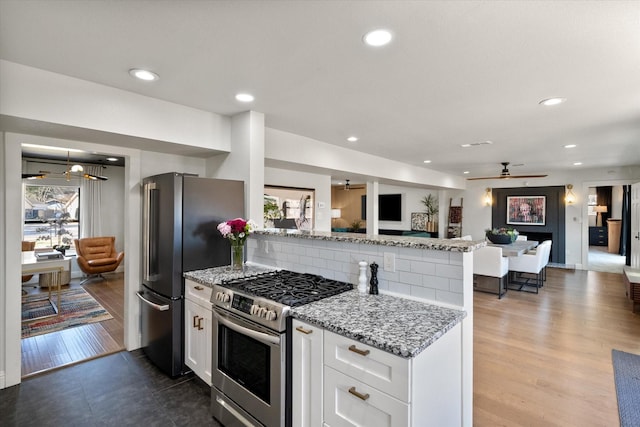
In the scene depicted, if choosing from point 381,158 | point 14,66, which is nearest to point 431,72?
point 14,66

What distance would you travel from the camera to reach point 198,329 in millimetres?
2518

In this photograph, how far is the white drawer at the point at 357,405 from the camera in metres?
1.32

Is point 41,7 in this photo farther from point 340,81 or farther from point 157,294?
point 157,294

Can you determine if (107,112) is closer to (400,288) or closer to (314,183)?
(400,288)

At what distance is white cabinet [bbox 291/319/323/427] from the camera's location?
1.61 metres

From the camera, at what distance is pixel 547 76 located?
2314 mm

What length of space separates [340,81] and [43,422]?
10.5 feet

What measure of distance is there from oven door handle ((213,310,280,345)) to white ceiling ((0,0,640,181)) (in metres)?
1.71

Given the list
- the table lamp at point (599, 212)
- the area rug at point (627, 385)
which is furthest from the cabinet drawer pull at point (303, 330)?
the table lamp at point (599, 212)

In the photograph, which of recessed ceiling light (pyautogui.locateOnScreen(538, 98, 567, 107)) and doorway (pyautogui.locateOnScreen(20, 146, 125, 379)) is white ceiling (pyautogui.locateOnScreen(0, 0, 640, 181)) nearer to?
recessed ceiling light (pyautogui.locateOnScreen(538, 98, 567, 107))

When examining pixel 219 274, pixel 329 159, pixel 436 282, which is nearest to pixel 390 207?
pixel 329 159

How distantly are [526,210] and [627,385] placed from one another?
6.95m

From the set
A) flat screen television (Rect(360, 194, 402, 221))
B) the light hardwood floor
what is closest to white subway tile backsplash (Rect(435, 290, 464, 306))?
the light hardwood floor

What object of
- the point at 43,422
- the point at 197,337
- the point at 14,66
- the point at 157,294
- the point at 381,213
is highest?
the point at 14,66
